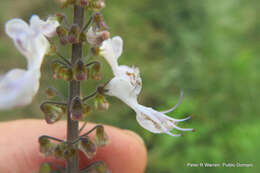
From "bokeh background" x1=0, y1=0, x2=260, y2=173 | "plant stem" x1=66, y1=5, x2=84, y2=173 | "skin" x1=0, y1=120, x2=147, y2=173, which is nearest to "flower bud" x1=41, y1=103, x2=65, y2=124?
"plant stem" x1=66, y1=5, x2=84, y2=173

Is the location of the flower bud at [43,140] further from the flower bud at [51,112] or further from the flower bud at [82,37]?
the flower bud at [82,37]

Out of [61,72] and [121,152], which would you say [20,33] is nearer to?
[61,72]

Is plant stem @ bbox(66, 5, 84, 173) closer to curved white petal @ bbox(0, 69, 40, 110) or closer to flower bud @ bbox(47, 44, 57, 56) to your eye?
flower bud @ bbox(47, 44, 57, 56)

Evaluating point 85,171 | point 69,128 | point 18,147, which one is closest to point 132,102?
point 69,128

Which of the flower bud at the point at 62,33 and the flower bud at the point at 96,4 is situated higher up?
the flower bud at the point at 96,4

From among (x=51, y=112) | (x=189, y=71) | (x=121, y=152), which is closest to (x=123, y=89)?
(x=51, y=112)

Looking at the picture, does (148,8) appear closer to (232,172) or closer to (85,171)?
(232,172)

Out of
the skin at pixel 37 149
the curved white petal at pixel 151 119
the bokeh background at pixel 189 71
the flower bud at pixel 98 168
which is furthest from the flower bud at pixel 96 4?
the bokeh background at pixel 189 71
